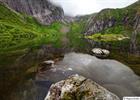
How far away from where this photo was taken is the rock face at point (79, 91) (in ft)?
95.6

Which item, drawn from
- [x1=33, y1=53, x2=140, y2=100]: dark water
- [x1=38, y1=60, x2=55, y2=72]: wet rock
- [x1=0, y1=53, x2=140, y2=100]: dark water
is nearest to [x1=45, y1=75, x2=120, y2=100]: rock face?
[x1=0, y1=53, x2=140, y2=100]: dark water

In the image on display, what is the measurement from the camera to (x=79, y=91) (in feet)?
99.5

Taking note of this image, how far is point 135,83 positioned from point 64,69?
1797cm

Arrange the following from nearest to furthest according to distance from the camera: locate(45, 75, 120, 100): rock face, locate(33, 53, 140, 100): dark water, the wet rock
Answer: locate(45, 75, 120, 100): rock face < locate(33, 53, 140, 100): dark water < the wet rock

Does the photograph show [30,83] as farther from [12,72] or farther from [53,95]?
[53,95]

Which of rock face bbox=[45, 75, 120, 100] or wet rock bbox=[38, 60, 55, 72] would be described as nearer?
rock face bbox=[45, 75, 120, 100]

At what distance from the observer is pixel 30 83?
147 feet

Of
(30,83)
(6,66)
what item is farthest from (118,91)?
(6,66)

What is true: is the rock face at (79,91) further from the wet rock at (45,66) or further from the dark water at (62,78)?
the wet rock at (45,66)

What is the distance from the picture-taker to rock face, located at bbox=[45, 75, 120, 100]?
95.6ft

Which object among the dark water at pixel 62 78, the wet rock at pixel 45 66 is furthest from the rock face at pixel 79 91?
the wet rock at pixel 45 66

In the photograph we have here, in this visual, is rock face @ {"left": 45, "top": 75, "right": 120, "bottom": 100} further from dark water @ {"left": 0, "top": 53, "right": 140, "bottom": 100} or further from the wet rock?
the wet rock

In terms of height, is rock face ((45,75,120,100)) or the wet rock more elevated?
rock face ((45,75,120,100))

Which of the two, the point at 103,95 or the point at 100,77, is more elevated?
the point at 103,95
